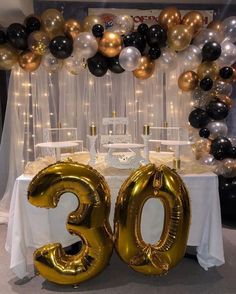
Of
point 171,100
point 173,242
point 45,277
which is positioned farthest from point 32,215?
point 171,100

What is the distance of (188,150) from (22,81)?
6.22ft

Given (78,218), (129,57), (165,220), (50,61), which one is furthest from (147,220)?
(50,61)

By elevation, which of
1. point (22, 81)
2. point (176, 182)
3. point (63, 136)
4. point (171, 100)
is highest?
point (22, 81)

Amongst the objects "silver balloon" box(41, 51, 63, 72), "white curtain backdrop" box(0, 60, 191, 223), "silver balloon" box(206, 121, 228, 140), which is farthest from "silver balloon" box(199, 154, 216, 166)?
"silver balloon" box(41, 51, 63, 72)

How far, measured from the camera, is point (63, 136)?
3428 millimetres

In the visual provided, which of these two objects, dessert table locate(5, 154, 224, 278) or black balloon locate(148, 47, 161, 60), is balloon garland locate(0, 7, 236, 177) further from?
dessert table locate(5, 154, 224, 278)

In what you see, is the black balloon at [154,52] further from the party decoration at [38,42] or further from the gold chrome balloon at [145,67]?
the party decoration at [38,42]

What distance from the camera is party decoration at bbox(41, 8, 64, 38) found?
2713mm

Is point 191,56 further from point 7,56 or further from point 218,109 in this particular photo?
point 7,56

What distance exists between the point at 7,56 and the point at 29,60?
0.19m

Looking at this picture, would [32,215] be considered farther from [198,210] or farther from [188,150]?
[188,150]

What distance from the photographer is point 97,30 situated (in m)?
2.70

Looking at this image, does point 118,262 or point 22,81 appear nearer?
point 118,262

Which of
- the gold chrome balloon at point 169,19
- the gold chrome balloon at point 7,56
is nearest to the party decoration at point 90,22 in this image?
the gold chrome balloon at point 169,19
